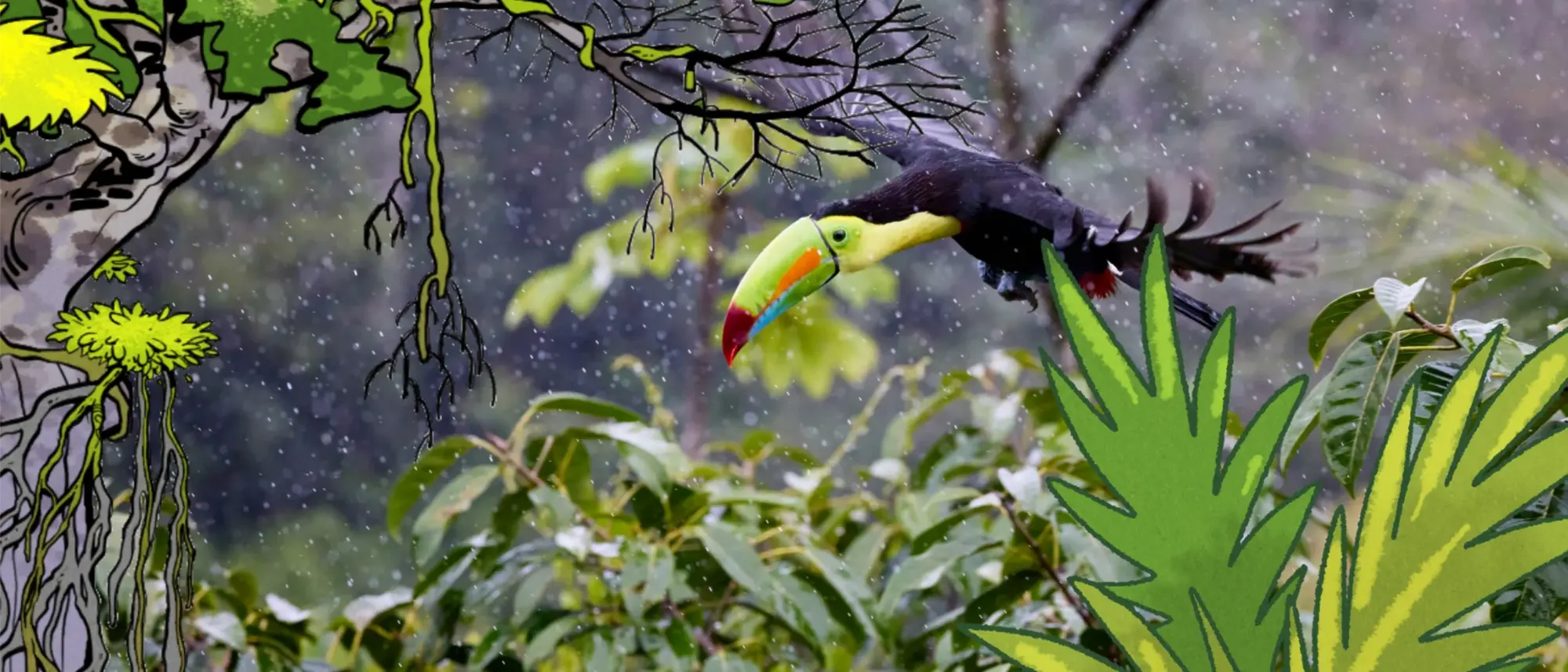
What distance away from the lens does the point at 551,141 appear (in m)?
1.95

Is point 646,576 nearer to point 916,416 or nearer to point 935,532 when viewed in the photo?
point 935,532

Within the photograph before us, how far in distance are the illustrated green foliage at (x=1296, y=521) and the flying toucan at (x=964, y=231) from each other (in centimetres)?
10

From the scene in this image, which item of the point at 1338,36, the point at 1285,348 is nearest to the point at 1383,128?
the point at 1338,36

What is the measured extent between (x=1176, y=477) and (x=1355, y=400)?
0.17 meters

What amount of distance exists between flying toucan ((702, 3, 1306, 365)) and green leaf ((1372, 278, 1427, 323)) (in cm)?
3

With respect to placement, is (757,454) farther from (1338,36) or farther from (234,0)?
(1338,36)

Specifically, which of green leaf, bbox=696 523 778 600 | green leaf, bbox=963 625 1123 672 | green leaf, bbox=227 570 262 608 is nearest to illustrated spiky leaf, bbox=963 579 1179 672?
green leaf, bbox=963 625 1123 672

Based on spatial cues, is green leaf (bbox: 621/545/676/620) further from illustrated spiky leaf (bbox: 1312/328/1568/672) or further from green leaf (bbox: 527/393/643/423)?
illustrated spiky leaf (bbox: 1312/328/1568/672)

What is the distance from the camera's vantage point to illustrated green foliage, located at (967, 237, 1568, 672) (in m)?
0.34

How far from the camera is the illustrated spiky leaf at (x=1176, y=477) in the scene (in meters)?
0.33

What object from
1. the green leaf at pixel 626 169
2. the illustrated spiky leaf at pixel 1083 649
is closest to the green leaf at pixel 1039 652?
the illustrated spiky leaf at pixel 1083 649

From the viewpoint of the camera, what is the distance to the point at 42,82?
354mm

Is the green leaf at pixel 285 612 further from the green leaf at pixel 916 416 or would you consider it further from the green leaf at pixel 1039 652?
the green leaf at pixel 1039 652

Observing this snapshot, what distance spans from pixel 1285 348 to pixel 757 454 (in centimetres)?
140
